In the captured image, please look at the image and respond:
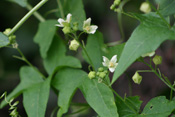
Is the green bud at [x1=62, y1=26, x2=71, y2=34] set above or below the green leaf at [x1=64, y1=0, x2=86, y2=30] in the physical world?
below

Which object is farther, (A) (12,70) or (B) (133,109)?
(A) (12,70)

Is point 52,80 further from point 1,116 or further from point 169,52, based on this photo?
point 1,116

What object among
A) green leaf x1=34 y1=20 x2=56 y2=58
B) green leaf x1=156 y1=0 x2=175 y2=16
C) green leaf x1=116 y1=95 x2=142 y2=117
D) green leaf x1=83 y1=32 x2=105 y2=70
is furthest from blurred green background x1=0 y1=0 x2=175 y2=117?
green leaf x1=156 y1=0 x2=175 y2=16

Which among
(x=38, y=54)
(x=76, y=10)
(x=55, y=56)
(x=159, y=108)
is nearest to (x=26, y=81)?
(x=55, y=56)

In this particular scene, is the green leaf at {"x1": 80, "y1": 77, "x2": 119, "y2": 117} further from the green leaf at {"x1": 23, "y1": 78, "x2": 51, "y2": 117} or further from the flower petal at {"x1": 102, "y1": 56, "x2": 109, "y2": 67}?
the green leaf at {"x1": 23, "y1": 78, "x2": 51, "y2": 117}

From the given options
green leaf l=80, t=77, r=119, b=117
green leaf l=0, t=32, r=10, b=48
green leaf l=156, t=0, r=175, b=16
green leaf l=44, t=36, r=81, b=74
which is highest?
green leaf l=0, t=32, r=10, b=48

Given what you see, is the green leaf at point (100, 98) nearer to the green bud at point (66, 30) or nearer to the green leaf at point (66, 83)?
the green leaf at point (66, 83)

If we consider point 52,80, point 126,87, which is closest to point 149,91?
point 126,87
